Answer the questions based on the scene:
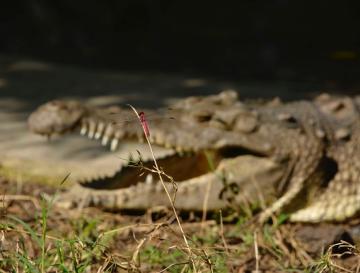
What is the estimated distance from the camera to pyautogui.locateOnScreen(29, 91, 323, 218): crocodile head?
13.4ft

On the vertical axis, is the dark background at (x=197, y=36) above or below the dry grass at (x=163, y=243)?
above

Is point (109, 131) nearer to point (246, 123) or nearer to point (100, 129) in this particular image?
point (100, 129)

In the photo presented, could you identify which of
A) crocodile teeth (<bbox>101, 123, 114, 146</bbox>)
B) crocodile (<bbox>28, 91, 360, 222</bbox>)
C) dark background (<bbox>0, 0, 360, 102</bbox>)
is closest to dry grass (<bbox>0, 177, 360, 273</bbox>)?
crocodile (<bbox>28, 91, 360, 222</bbox>)

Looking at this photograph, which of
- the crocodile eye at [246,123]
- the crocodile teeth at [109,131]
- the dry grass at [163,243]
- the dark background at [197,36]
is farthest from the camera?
the dark background at [197,36]

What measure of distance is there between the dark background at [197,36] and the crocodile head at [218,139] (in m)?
3.77

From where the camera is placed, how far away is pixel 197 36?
9.62 metres

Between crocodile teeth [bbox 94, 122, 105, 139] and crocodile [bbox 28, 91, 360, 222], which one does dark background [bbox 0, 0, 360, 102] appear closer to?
crocodile [bbox 28, 91, 360, 222]

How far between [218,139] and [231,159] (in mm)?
126

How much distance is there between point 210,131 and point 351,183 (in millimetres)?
796

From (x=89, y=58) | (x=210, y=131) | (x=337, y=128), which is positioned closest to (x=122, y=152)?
(x=210, y=131)

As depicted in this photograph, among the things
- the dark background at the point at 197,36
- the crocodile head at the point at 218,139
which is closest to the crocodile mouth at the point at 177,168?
the crocodile head at the point at 218,139

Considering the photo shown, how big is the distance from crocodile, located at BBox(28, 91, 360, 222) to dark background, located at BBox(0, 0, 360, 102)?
371 cm

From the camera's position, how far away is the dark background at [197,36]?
336 inches

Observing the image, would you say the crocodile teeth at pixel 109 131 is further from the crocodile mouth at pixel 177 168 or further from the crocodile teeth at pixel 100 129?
the crocodile mouth at pixel 177 168
